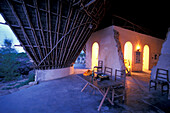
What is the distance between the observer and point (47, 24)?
4.04 metres

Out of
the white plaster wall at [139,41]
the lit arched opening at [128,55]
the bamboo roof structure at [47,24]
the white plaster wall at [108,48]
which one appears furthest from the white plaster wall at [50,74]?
the lit arched opening at [128,55]

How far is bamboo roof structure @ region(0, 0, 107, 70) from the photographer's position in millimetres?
3312

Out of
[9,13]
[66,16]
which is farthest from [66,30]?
[9,13]

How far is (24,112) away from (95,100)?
7.64 feet

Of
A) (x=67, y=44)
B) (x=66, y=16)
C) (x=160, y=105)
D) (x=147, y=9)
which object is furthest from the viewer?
(x=147, y=9)

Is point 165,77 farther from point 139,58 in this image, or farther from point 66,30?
point 66,30

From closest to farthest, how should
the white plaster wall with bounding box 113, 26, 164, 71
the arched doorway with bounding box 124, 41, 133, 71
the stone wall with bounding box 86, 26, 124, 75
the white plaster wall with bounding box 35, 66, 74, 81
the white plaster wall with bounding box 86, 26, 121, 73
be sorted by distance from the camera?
the white plaster wall with bounding box 35, 66, 74, 81 < the stone wall with bounding box 86, 26, 124, 75 < the white plaster wall with bounding box 86, 26, 121, 73 < the white plaster wall with bounding box 113, 26, 164, 71 < the arched doorway with bounding box 124, 41, 133, 71

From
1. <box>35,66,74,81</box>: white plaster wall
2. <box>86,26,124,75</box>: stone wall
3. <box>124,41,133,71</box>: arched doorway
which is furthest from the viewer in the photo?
<box>124,41,133,71</box>: arched doorway

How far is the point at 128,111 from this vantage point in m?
2.22

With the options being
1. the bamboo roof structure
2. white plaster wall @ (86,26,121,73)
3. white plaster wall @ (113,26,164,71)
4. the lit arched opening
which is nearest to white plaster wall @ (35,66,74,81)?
the bamboo roof structure

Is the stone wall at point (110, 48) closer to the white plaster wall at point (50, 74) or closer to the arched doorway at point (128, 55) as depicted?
the arched doorway at point (128, 55)

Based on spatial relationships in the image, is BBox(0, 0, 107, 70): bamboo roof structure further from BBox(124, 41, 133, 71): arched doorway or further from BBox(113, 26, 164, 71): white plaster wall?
BBox(124, 41, 133, 71): arched doorway

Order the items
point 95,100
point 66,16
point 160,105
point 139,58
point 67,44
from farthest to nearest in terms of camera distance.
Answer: point 139,58, point 67,44, point 66,16, point 95,100, point 160,105

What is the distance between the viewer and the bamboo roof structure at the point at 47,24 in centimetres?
331
